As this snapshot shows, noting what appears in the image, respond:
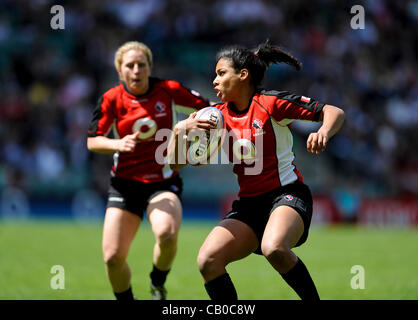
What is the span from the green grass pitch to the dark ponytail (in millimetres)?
2480

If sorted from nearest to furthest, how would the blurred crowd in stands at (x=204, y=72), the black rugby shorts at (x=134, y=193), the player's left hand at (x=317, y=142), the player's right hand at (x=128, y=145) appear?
1. the player's left hand at (x=317, y=142)
2. the player's right hand at (x=128, y=145)
3. the black rugby shorts at (x=134, y=193)
4. the blurred crowd in stands at (x=204, y=72)

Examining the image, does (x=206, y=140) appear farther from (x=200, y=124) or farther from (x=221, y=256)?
(x=221, y=256)

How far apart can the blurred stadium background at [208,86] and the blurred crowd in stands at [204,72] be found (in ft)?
0.11

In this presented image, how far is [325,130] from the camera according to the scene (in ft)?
13.6

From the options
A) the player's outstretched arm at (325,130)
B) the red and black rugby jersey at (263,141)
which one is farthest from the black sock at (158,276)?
the player's outstretched arm at (325,130)

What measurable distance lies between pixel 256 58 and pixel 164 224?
5.46ft

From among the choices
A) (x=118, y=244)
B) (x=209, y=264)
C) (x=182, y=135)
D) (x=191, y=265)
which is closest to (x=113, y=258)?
(x=118, y=244)

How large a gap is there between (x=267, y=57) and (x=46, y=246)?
298 inches

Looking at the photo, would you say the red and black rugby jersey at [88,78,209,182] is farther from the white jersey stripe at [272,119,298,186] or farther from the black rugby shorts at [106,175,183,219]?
the white jersey stripe at [272,119,298,186]

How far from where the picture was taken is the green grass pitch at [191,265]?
639cm

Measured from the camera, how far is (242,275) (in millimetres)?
8055

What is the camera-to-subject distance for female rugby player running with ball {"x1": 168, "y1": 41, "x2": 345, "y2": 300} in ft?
14.0

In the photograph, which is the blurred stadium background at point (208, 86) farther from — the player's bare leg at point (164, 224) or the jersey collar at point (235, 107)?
the jersey collar at point (235, 107)

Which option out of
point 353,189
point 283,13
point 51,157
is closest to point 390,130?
point 353,189
